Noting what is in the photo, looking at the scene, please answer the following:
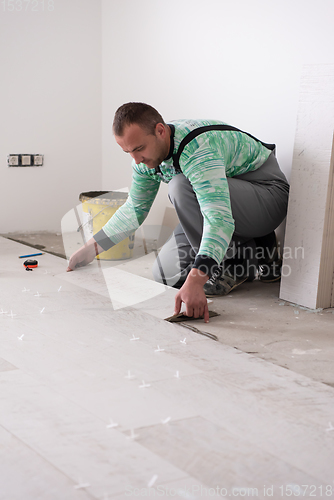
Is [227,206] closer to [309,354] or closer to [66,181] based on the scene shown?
[309,354]

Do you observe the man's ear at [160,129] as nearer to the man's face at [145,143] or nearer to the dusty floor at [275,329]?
the man's face at [145,143]

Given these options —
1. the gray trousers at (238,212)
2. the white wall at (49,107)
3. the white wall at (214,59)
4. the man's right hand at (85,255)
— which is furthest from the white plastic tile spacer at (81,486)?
the white wall at (49,107)

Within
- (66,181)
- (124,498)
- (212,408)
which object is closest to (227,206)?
(212,408)

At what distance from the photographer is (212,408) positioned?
4.20 ft

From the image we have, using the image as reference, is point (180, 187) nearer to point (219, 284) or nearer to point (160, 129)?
point (160, 129)

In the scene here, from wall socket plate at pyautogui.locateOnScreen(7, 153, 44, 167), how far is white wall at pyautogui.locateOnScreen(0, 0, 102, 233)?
0.10 feet

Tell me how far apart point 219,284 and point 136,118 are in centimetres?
83

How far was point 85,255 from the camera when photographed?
2.48m

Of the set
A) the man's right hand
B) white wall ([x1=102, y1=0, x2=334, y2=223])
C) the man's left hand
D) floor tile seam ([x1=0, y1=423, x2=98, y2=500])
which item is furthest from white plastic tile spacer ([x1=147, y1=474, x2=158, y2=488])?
white wall ([x1=102, y1=0, x2=334, y2=223])

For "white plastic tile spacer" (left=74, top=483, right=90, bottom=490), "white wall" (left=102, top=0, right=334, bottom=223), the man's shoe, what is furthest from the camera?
"white wall" (left=102, top=0, right=334, bottom=223)

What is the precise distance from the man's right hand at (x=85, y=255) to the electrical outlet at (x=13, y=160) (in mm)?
1240

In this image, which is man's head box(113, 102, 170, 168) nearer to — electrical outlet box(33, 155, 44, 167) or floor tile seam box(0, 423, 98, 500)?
floor tile seam box(0, 423, 98, 500)

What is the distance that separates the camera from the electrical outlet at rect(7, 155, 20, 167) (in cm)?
343

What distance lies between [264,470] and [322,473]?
117mm
